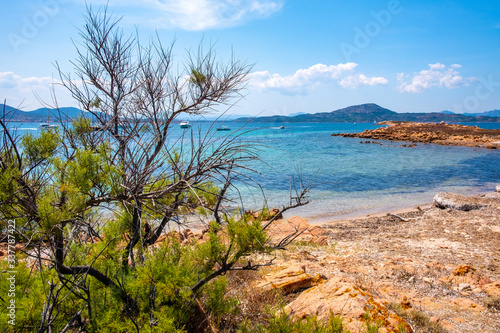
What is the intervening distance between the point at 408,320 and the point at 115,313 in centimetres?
368

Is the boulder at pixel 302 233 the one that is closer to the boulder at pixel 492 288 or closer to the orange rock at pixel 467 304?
the orange rock at pixel 467 304

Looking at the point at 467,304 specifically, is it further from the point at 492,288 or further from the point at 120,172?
the point at 120,172

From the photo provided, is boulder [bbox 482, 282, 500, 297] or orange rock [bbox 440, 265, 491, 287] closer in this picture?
boulder [bbox 482, 282, 500, 297]

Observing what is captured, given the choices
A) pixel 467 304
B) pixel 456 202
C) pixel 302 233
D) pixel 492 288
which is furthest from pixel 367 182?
pixel 467 304

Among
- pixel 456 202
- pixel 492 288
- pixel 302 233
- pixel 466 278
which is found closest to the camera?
pixel 492 288

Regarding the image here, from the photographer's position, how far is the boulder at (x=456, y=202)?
38.3 ft

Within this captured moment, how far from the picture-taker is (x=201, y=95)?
451cm

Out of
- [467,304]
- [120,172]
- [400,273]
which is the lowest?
[400,273]

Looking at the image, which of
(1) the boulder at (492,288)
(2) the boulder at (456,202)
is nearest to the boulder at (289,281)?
(1) the boulder at (492,288)

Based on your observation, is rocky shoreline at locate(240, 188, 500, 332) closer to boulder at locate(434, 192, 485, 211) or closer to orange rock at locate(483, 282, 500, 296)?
orange rock at locate(483, 282, 500, 296)

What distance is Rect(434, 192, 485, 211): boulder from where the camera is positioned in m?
11.7

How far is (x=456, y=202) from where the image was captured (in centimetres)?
1198

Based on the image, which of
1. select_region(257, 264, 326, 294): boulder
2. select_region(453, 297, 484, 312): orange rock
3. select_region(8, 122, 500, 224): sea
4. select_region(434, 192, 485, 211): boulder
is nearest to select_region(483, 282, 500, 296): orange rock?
select_region(453, 297, 484, 312): orange rock

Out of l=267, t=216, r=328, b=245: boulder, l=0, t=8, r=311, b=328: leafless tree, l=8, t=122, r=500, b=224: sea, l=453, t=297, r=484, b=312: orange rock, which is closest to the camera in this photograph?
l=0, t=8, r=311, b=328: leafless tree
